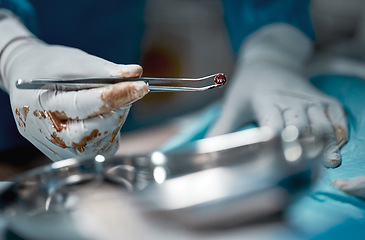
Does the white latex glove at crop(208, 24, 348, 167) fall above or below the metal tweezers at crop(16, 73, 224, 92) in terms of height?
above

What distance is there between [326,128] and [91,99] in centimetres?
34

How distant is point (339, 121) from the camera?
56 cm

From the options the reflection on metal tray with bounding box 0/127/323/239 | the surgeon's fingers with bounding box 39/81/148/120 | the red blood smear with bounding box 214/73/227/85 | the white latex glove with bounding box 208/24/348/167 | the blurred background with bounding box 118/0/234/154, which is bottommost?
the reflection on metal tray with bounding box 0/127/323/239

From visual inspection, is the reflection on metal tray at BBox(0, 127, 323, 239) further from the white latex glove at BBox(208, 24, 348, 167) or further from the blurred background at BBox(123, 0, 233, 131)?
the blurred background at BBox(123, 0, 233, 131)

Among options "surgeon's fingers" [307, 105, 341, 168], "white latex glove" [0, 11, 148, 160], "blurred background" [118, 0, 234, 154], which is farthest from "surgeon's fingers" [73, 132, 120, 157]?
"blurred background" [118, 0, 234, 154]

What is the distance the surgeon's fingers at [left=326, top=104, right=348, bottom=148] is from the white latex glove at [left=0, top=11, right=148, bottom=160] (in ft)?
0.98

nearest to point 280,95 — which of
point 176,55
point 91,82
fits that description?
point 91,82

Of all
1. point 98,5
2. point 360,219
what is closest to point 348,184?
point 360,219

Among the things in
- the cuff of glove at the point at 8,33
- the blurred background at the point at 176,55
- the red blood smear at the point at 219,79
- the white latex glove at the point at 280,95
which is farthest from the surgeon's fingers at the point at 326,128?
the blurred background at the point at 176,55

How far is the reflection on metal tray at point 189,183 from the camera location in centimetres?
27

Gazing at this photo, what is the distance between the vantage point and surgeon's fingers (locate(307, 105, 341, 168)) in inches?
18.7

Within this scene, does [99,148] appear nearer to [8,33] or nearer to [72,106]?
[72,106]

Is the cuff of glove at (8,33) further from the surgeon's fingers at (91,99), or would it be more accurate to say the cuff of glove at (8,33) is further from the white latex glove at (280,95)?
the white latex glove at (280,95)

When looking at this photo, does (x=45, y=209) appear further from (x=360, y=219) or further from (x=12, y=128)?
(x=12, y=128)
